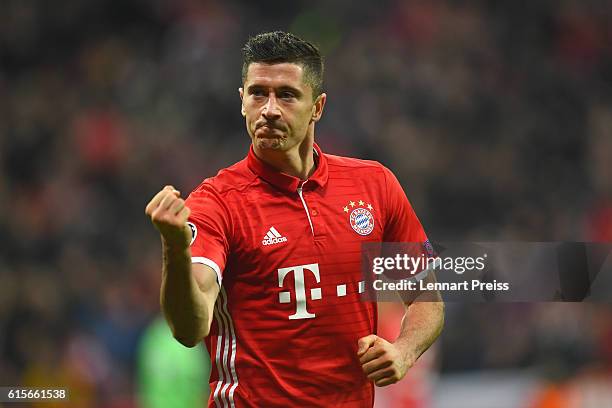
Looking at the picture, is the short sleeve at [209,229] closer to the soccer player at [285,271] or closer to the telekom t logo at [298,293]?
the soccer player at [285,271]

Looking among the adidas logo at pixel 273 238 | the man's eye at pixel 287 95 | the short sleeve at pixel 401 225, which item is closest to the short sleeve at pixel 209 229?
the adidas logo at pixel 273 238

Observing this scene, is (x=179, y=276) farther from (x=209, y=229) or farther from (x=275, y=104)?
(x=275, y=104)

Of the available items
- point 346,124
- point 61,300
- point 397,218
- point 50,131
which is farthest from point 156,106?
point 397,218

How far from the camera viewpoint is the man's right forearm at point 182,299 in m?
3.21

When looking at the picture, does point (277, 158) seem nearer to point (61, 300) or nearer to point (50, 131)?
point (61, 300)

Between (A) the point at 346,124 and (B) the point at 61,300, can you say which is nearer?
(B) the point at 61,300

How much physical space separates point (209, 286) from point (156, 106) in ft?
26.3

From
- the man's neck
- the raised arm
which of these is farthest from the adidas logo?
the raised arm

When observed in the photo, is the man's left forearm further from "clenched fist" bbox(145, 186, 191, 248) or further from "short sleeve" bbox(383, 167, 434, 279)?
"clenched fist" bbox(145, 186, 191, 248)

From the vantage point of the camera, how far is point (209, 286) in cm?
347

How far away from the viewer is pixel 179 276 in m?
3.23

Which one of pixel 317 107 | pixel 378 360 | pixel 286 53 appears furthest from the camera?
pixel 317 107

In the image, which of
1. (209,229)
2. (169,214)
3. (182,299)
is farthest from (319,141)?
(169,214)

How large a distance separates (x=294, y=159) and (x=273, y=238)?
34 cm
